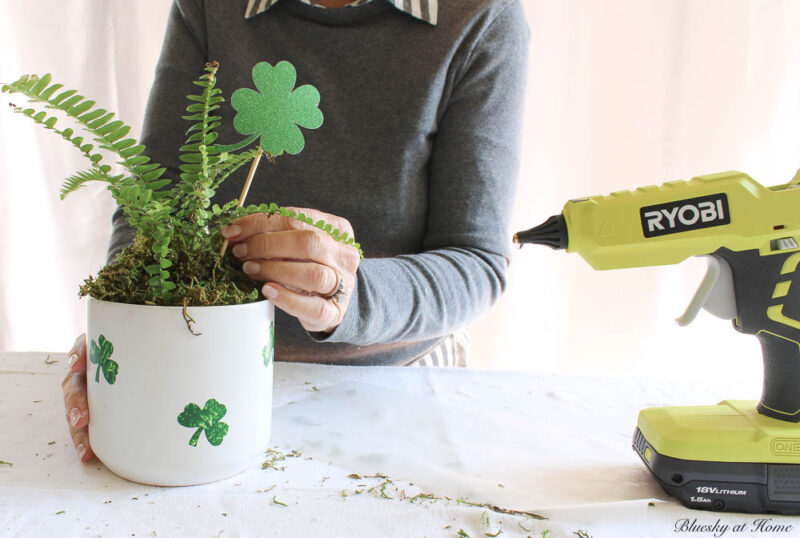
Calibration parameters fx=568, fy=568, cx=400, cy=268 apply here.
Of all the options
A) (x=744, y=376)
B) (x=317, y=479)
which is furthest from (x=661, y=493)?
(x=744, y=376)

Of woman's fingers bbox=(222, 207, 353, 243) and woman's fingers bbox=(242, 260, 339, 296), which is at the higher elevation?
woman's fingers bbox=(222, 207, 353, 243)

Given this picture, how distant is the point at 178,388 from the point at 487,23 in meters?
0.78

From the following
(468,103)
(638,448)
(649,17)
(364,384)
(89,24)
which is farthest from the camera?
(89,24)

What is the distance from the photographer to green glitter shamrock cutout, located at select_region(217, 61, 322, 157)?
0.47m

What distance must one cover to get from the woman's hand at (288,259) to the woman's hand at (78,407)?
0.22 m

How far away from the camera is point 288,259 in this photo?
515 mm

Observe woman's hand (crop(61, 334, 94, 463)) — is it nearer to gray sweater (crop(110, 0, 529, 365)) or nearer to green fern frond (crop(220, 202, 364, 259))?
green fern frond (crop(220, 202, 364, 259))

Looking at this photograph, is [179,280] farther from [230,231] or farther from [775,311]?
[775,311]

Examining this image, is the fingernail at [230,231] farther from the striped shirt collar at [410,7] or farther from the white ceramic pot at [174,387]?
the striped shirt collar at [410,7]

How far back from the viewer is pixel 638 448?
574 mm

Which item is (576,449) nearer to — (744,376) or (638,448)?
(638,448)

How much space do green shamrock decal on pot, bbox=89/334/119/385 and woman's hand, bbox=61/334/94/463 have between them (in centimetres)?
9

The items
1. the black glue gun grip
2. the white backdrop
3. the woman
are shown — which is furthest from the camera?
the white backdrop

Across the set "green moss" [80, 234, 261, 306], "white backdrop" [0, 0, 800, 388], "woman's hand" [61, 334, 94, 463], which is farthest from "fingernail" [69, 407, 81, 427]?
"white backdrop" [0, 0, 800, 388]
